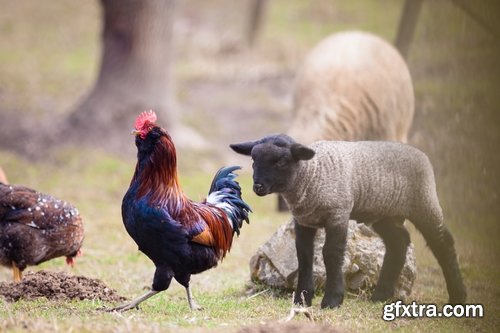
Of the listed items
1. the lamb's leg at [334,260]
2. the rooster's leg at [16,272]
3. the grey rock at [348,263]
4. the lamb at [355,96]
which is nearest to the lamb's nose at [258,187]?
the lamb's leg at [334,260]

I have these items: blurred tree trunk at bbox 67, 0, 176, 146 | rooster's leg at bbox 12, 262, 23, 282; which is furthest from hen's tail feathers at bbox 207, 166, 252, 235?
blurred tree trunk at bbox 67, 0, 176, 146

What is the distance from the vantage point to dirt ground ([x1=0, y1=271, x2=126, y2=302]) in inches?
293

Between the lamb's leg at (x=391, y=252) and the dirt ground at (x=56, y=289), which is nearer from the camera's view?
the dirt ground at (x=56, y=289)

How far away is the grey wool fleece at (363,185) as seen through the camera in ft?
23.0

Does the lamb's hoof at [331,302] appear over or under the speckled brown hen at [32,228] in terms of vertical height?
over

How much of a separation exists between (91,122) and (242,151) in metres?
9.35

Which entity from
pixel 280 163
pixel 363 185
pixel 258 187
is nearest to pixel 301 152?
pixel 280 163

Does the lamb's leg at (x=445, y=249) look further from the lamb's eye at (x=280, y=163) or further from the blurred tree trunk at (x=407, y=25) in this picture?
the blurred tree trunk at (x=407, y=25)

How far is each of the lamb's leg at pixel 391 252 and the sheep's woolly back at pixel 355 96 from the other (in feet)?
11.8

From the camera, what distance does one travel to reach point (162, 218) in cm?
652

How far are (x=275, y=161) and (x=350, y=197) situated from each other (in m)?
0.72

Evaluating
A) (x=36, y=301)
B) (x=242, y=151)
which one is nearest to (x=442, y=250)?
(x=242, y=151)

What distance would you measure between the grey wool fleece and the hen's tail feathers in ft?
1.44

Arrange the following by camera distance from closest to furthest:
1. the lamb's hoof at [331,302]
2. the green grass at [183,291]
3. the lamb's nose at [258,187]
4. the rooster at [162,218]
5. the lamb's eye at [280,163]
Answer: the green grass at [183,291] → the rooster at [162,218] → the lamb's nose at [258,187] → the lamb's eye at [280,163] → the lamb's hoof at [331,302]
